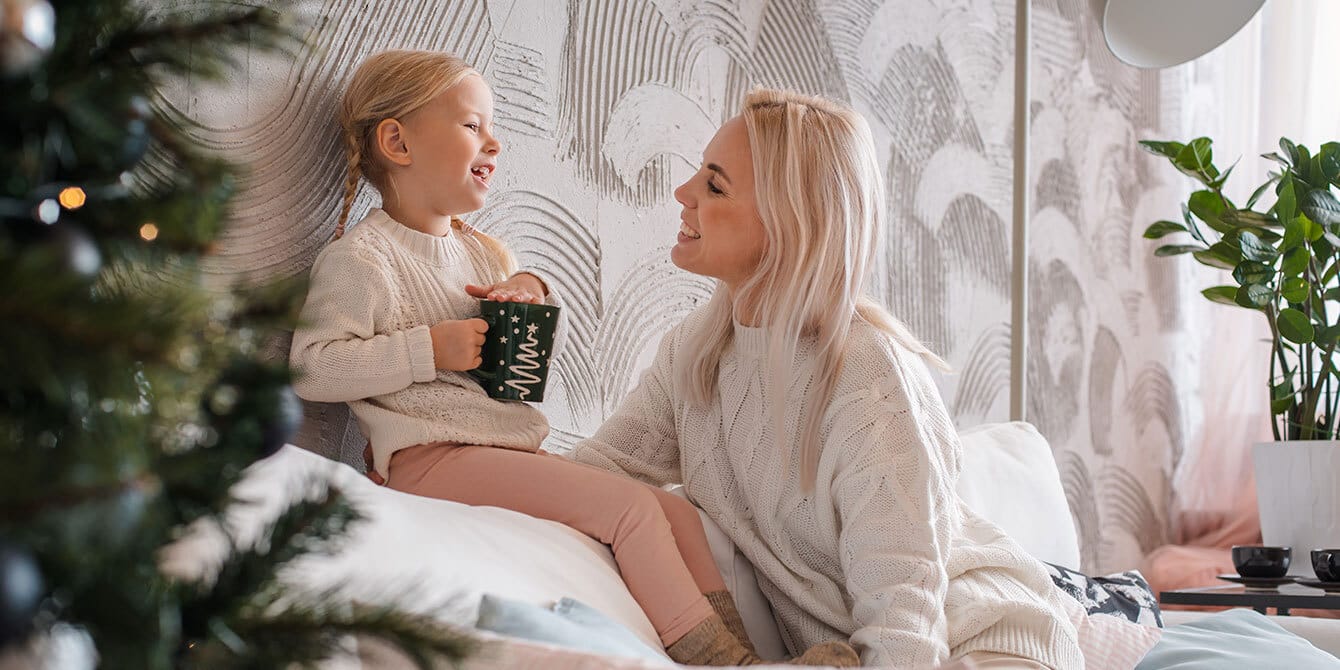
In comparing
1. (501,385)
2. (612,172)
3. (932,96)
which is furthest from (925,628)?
(932,96)

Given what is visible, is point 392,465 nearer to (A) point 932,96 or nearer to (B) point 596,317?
(B) point 596,317

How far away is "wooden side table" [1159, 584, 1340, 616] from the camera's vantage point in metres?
2.08

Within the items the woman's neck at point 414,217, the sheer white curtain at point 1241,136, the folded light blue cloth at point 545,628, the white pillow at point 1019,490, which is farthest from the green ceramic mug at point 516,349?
the sheer white curtain at point 1241,136

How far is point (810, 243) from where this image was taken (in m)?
1.52

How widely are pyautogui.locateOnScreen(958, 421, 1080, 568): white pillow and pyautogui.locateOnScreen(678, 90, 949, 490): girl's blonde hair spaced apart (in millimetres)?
357

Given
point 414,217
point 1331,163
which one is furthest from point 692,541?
point 1331,163

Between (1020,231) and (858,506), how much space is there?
3.92ft

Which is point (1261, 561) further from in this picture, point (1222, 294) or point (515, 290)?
point (515, 290)

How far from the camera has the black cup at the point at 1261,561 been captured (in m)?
2.30

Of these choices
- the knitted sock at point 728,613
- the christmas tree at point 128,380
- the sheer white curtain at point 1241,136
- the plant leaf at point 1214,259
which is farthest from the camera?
the sheer white curtain at point 1241,136

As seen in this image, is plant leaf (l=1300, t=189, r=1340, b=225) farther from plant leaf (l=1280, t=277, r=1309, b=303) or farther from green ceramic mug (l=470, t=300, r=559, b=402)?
green ceramic mug (l=470, t=300, r=559, b=402)

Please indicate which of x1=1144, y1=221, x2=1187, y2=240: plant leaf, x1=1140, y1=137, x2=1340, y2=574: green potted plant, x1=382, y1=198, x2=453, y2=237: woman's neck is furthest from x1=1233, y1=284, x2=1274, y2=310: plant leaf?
x1=382, y1=198, x2=453, y2=237: woman's neck

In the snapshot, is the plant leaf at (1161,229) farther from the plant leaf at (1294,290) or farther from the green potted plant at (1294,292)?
the plant leaf at (1294,290)

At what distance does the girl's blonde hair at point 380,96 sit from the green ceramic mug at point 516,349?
23 centimetres
